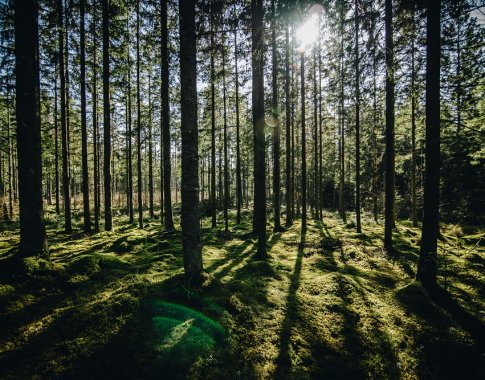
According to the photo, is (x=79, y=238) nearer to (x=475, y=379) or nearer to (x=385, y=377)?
(x=385, y=377)

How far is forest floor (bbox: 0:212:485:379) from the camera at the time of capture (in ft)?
12.6

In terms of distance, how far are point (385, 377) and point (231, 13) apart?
404 inches

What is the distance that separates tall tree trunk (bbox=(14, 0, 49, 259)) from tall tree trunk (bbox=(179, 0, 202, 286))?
12.3ft

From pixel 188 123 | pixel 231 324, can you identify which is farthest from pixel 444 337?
pixel 188 123

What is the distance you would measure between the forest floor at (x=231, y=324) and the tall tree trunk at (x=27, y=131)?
0.69m

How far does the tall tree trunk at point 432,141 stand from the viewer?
683 centimetres

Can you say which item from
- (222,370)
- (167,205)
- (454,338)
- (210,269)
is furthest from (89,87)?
(454,338)

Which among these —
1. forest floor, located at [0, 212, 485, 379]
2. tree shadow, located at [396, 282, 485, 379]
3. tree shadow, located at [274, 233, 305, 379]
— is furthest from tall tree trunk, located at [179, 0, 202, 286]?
tree shadow, located at [396, 282, 485, 379]

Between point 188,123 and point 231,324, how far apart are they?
460 cm

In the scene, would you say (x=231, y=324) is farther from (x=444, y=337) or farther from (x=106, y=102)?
(x=106, y=102)

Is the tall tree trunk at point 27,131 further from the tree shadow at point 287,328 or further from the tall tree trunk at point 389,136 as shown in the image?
the tall tree trunk at point 389,136

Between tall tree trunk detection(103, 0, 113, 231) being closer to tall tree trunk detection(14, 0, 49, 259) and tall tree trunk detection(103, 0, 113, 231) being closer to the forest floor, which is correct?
the forest floor

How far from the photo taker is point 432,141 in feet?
22.9

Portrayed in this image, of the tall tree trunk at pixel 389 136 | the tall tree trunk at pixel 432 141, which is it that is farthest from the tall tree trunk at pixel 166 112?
the tall tree trunk at pixel 432 141
